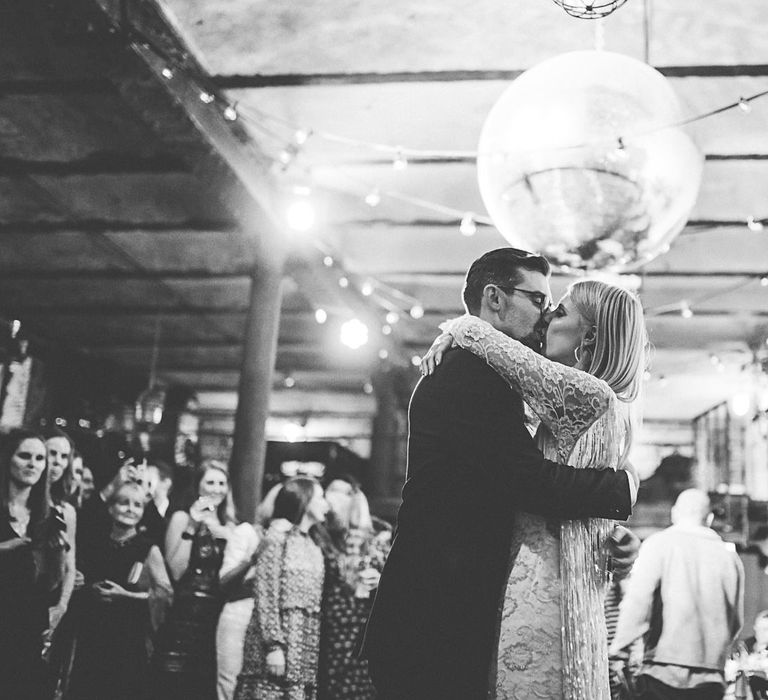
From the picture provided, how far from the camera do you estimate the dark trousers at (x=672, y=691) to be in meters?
4.35

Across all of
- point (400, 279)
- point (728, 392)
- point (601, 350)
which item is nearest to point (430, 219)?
point (400, 279)

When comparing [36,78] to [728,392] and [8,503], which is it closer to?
[8,503]

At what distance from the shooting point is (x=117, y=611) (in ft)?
15.0

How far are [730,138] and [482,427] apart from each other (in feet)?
14.5

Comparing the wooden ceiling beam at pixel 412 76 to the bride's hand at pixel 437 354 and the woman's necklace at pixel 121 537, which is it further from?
A: the bride's hand at pixel 437 354

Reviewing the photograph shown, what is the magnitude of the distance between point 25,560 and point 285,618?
4.45 feet

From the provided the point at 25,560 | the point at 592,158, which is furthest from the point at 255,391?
the point at 592,158

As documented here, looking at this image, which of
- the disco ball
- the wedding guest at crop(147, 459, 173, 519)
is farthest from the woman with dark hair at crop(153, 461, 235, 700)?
the disco ball

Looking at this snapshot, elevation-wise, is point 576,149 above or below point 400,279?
below

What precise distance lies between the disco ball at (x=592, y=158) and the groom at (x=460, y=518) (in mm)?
939

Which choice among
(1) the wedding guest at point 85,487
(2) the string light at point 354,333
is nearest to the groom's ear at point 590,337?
(1) the wedding guest at point 85,487

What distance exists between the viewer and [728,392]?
42.5 feet

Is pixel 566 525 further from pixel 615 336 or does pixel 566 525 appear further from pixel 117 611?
pixel 117 611

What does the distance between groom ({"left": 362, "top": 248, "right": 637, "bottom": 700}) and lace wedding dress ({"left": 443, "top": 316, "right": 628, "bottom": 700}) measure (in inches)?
1.5
